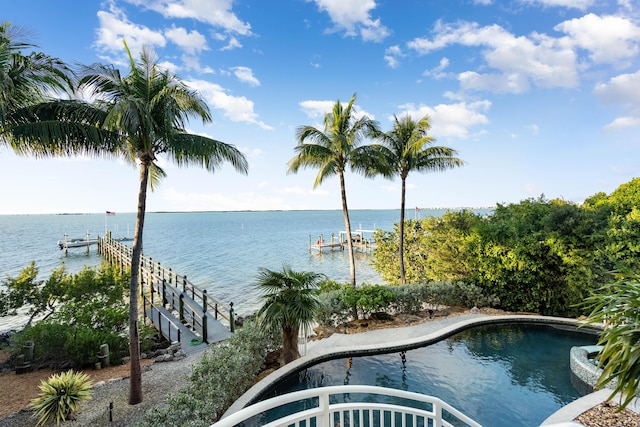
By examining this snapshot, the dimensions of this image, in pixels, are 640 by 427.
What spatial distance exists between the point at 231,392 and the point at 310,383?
183 cm

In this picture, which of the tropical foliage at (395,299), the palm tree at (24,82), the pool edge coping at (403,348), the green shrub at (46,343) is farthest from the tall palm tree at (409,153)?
the green shrub at (46,343)

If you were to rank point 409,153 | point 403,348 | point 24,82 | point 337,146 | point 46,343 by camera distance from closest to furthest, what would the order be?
point 24,82 < point 403,348 < point 46,343 < point 337,146 < point 409,153

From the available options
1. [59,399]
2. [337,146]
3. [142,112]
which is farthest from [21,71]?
[337,146]

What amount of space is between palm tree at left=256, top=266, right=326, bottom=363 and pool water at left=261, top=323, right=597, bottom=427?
43.4 inches

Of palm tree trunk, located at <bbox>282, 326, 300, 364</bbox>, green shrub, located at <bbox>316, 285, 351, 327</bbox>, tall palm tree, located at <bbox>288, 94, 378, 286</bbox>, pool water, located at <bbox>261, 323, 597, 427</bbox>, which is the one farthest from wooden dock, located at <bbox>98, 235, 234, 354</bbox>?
tall palm tree, located at <bbox>288, 94, 378, 286</bbox>

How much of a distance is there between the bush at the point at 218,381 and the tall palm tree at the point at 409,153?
27.6ft

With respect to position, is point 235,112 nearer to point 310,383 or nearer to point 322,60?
point 322,60

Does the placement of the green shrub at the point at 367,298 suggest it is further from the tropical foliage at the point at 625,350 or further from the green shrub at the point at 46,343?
the green shrub at the point at 46,343

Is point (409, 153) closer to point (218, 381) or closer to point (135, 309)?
point (218, 381)

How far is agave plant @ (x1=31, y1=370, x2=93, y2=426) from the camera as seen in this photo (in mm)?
5137

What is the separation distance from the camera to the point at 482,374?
663 centimetres

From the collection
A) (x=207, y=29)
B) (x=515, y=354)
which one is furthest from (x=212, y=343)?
(x=207, y=29)

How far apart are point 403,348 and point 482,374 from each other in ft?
5.96

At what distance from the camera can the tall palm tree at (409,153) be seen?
1281cm
